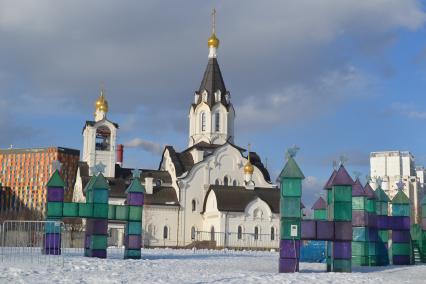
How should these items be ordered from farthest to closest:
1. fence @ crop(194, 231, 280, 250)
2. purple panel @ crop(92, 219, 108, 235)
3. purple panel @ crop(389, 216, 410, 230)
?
fence @ crop(194, 231, 280, 250) → purple panel @ crop(389, 216, 410, 230) → purple panel @ crop(92, 219, 108, 235)

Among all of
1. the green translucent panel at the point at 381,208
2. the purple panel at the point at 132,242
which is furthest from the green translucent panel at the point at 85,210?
the green translucent panel at the point at 381,208

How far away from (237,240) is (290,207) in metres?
28.8

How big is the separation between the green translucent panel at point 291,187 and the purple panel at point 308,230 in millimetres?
1011

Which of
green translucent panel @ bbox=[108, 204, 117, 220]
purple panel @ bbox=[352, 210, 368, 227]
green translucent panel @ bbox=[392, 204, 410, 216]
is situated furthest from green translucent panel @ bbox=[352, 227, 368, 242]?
green translucent panel @ bbox=[108, 204, 117, 220]

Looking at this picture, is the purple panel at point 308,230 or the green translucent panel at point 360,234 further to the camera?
the green translucent panel at point 360,234

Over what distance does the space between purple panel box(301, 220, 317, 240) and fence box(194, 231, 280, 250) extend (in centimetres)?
2629

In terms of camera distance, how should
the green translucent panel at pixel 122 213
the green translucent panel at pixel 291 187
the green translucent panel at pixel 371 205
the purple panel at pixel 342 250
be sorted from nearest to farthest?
the green translucent panel at pixel 291 187 → the purple panel at pixel 342 250 → the green translucent panel at pixel 122 213 → the green translucent panel at pixel 371 205

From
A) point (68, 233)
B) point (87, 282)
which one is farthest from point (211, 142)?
point (87, 282)

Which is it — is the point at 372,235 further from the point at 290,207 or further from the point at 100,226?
the point at 100,226

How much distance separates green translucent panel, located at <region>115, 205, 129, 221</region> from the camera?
81.3 feet

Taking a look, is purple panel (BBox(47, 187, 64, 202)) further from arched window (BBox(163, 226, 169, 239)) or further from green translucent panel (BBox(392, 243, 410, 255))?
arched window (BBox(163, 226, 169, 239))

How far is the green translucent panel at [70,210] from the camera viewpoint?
942 inches

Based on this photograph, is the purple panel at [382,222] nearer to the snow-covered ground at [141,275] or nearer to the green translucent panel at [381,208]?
the green translucent panel at [381,208]

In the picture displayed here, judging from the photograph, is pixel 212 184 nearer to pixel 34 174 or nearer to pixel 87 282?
pixel 87 282
